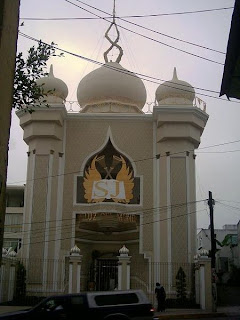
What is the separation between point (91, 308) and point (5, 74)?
551 cm

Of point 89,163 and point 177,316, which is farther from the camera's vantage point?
point 89,163

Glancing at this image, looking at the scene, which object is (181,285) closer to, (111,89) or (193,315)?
(193,315)

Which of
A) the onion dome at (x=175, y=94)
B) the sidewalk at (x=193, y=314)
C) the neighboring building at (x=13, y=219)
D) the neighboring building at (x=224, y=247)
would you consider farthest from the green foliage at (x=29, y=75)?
the neighboring building at (x=224, y=247)

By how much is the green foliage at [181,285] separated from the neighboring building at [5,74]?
55.1ft

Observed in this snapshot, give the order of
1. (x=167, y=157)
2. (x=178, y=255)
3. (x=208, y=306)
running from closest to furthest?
(x=208, y=306) < (x=178, y=255) < (x=167, y=157)

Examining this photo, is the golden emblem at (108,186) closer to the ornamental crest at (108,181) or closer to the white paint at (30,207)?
the ornamental crest at (108,181)

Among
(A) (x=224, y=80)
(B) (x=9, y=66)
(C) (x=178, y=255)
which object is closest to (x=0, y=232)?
(B) (x=9, y=66)

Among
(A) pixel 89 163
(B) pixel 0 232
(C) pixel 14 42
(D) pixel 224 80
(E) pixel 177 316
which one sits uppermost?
(A) pixel 89 163

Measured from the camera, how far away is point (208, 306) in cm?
2125

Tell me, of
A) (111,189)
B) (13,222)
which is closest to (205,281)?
(111,189)

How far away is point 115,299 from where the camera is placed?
11180 mm

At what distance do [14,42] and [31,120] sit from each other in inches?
705

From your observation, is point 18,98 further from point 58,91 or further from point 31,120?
point 58,91

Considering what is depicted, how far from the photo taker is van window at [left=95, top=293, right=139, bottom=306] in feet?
36.2
